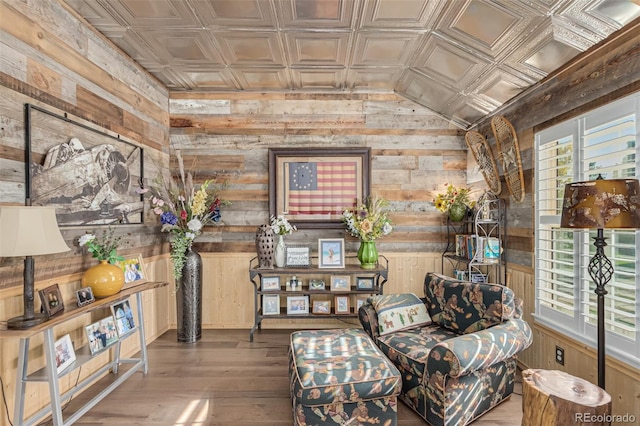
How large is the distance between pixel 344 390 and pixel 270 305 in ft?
6.49

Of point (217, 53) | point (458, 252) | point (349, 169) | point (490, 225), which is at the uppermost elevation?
point (217, 53)

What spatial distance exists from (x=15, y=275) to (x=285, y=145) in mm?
2879

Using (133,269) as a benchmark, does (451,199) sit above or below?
above

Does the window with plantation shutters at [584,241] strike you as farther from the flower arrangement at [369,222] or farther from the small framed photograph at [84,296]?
the small framed photograph at [84,296]

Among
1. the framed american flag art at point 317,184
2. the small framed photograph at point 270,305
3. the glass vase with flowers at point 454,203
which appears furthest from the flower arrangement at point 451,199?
the small framed photograph at point 270,305

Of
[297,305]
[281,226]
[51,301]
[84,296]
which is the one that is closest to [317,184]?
[281,226]

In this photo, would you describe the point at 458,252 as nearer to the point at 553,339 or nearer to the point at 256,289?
the point at 553,339

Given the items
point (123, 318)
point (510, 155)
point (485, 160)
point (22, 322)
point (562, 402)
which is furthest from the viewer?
point (485, 160)

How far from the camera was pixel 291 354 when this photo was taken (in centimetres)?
241

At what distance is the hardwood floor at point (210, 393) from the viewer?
2.34m

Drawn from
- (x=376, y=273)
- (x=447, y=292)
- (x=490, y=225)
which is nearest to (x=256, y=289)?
(x=376, y=273)

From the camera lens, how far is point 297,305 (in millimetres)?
3855

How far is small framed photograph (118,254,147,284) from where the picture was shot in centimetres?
293

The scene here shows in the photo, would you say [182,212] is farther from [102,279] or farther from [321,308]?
[321,308]
